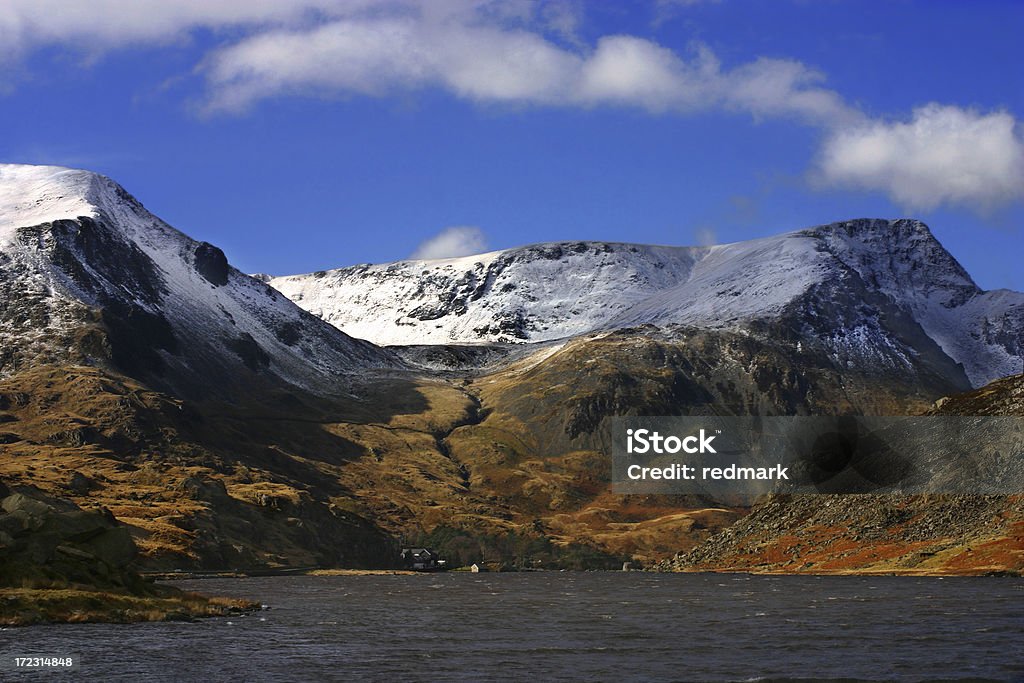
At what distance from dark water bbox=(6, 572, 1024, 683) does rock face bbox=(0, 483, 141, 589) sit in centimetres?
803

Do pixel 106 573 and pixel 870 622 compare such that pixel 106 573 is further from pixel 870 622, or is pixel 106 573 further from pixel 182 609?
pixel 870 622

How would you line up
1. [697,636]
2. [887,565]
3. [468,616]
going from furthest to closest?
[887,565] < [468,616] < [697,636]

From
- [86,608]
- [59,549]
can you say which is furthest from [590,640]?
[59,549]

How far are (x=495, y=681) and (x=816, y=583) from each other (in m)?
111

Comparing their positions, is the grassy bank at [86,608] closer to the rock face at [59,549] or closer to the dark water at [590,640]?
the rock face at [59,549]

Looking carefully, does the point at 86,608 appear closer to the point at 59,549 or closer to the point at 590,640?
the point at 59,549

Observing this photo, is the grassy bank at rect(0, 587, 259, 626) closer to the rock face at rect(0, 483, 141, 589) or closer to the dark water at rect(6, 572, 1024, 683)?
the rock face at rect(0, 483, 141, 589)

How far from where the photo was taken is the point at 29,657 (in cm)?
7700

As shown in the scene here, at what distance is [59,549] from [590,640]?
142 ft

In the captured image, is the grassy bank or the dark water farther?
the grassy bank

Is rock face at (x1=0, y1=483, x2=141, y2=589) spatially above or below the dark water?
above

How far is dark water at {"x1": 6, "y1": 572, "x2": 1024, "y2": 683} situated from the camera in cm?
7438

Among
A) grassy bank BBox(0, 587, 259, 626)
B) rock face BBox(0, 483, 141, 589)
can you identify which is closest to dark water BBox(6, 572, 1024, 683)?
grassy bank BBox(0, 587, 259, 626)

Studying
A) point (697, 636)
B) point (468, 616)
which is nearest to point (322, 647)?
point (697, 636)
